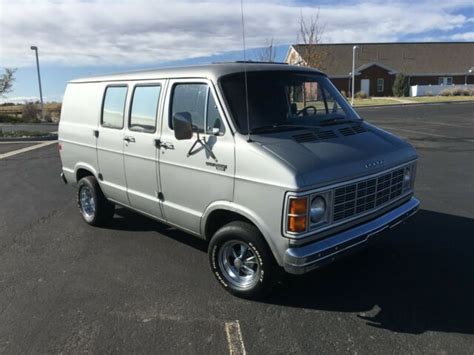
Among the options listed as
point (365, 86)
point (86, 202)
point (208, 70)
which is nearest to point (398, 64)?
point (365, 86)

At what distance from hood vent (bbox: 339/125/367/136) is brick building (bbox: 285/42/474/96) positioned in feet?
162

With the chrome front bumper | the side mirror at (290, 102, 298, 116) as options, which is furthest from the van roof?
the chrome front bumper

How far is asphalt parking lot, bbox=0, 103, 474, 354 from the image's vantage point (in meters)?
3.52

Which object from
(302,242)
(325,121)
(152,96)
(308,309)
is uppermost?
(152,96)

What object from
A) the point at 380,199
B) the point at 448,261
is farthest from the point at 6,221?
the point at 448,261

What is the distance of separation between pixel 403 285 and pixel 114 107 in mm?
3918

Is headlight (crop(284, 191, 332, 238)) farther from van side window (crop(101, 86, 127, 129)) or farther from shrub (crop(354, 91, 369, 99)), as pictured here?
shrub (crop(354, 91, 369, 99))

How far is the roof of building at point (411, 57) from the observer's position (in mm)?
56062

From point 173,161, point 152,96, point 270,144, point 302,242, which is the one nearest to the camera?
point 302,242

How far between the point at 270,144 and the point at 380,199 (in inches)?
50.8

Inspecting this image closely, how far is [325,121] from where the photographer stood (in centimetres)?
474

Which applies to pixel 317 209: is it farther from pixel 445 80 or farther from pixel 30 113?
pixel 445 80

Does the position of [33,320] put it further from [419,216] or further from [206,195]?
[419,216]

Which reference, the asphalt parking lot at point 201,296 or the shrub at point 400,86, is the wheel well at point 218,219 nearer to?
the asphalt parking lot at point 201,296
